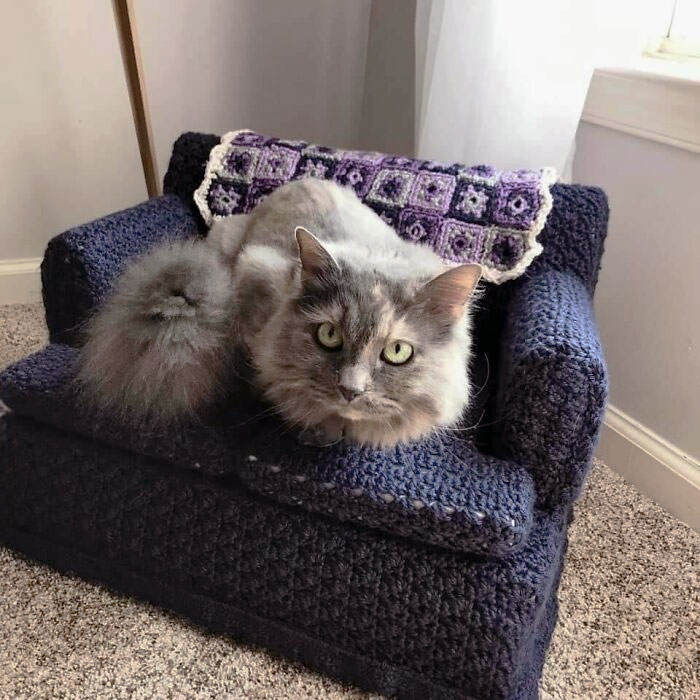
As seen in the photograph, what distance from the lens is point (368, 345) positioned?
947 mm

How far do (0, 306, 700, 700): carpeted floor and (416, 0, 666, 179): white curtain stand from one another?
2.99 feet

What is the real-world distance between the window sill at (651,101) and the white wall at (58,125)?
1385 mm

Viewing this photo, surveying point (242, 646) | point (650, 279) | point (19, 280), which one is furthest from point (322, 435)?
point (19, 280)

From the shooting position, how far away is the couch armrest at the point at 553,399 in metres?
1.02

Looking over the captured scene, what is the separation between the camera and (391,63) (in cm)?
216

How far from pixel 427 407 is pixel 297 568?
334 millimetres

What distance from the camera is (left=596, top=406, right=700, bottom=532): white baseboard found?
1532 mm

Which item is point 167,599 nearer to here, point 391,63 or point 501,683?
point 501,683

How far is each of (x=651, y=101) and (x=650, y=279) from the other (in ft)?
1.27

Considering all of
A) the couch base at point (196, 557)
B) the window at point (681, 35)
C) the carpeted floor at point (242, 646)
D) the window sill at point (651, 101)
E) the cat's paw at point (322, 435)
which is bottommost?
the carpeted floor at point (242, 646)

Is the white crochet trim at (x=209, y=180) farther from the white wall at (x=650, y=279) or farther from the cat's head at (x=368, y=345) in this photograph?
the white wall at (x=650, y=279)

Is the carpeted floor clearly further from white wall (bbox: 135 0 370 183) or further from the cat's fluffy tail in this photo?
white wall (bbox: 135 0 370 183)

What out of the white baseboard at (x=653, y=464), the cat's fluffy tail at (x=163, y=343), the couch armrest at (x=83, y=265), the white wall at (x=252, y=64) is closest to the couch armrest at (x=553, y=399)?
the cat's fluffy tail at (x=163, y=343)

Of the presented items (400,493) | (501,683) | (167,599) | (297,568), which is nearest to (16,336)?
(167,599)
